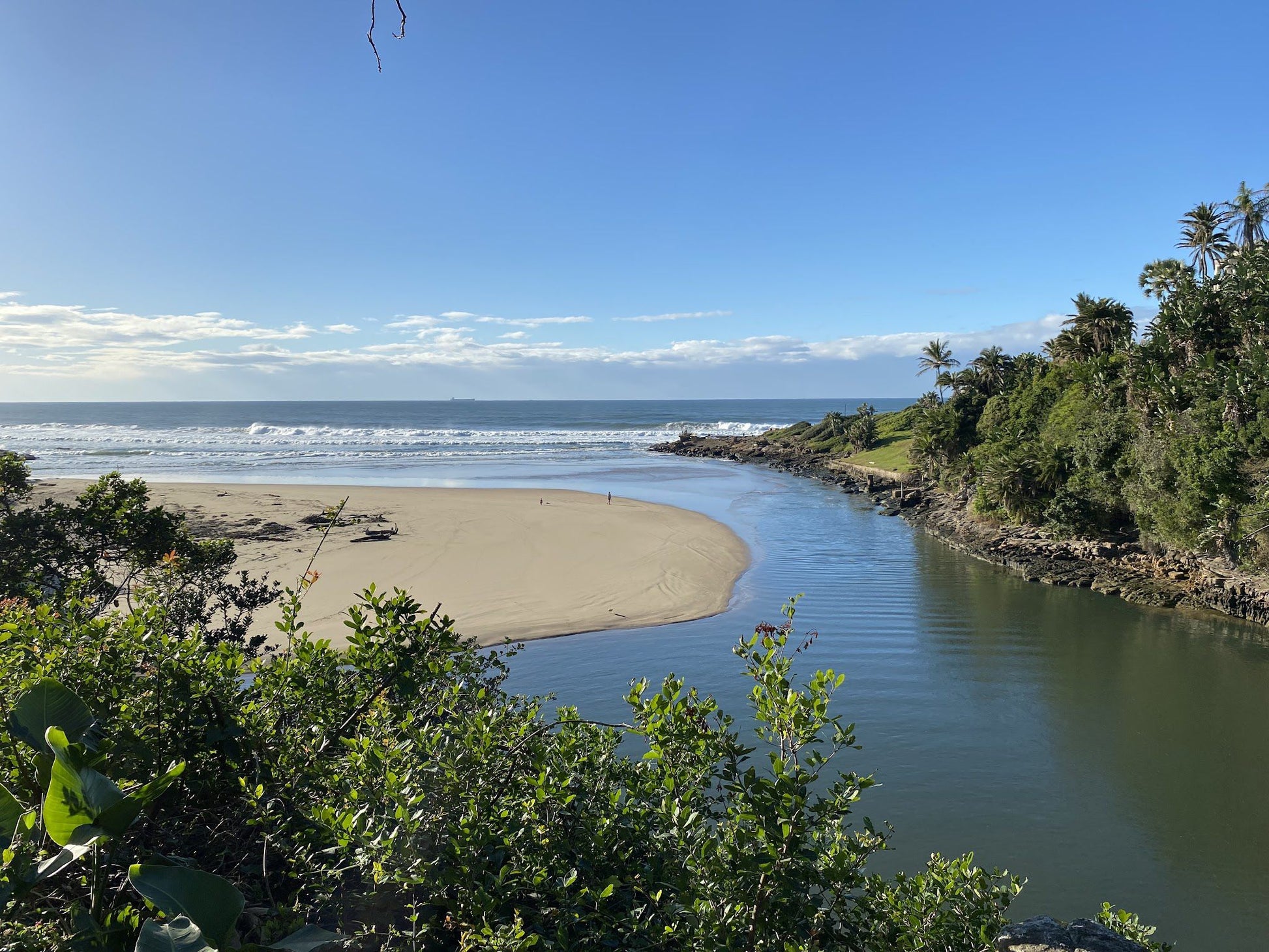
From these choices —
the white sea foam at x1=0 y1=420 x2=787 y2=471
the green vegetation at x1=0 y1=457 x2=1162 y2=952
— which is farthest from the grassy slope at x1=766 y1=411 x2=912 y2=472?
the green vegetation at x1=0 y1=457 x2=1162 y2=952

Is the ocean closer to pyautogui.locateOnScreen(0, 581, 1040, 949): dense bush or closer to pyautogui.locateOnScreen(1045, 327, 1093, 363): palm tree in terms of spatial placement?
pyautogui.locateOnScreen(1045, 327, 1093, 363): palm tree

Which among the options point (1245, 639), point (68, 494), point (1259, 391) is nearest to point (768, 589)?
point (1245, 639)

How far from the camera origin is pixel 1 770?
3.65 m

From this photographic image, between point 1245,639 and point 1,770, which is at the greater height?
point 1,770

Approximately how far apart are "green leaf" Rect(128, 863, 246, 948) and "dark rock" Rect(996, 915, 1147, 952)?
5.94 m

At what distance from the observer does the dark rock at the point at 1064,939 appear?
6004 millimetres

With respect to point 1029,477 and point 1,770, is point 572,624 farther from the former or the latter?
point 1029,477

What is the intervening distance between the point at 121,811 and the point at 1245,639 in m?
30.2

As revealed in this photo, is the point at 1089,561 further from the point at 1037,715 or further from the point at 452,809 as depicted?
the point at 452,809

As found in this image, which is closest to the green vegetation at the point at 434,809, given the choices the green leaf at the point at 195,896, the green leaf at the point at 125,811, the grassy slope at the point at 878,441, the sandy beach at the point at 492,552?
the green leaf at the point at 195,896

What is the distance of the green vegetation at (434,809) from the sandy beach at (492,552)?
584 inches

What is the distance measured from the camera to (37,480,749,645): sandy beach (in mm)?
24953

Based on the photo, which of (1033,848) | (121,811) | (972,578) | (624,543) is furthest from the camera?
(624,543)

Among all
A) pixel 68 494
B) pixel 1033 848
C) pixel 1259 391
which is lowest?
pixel 1033 848
